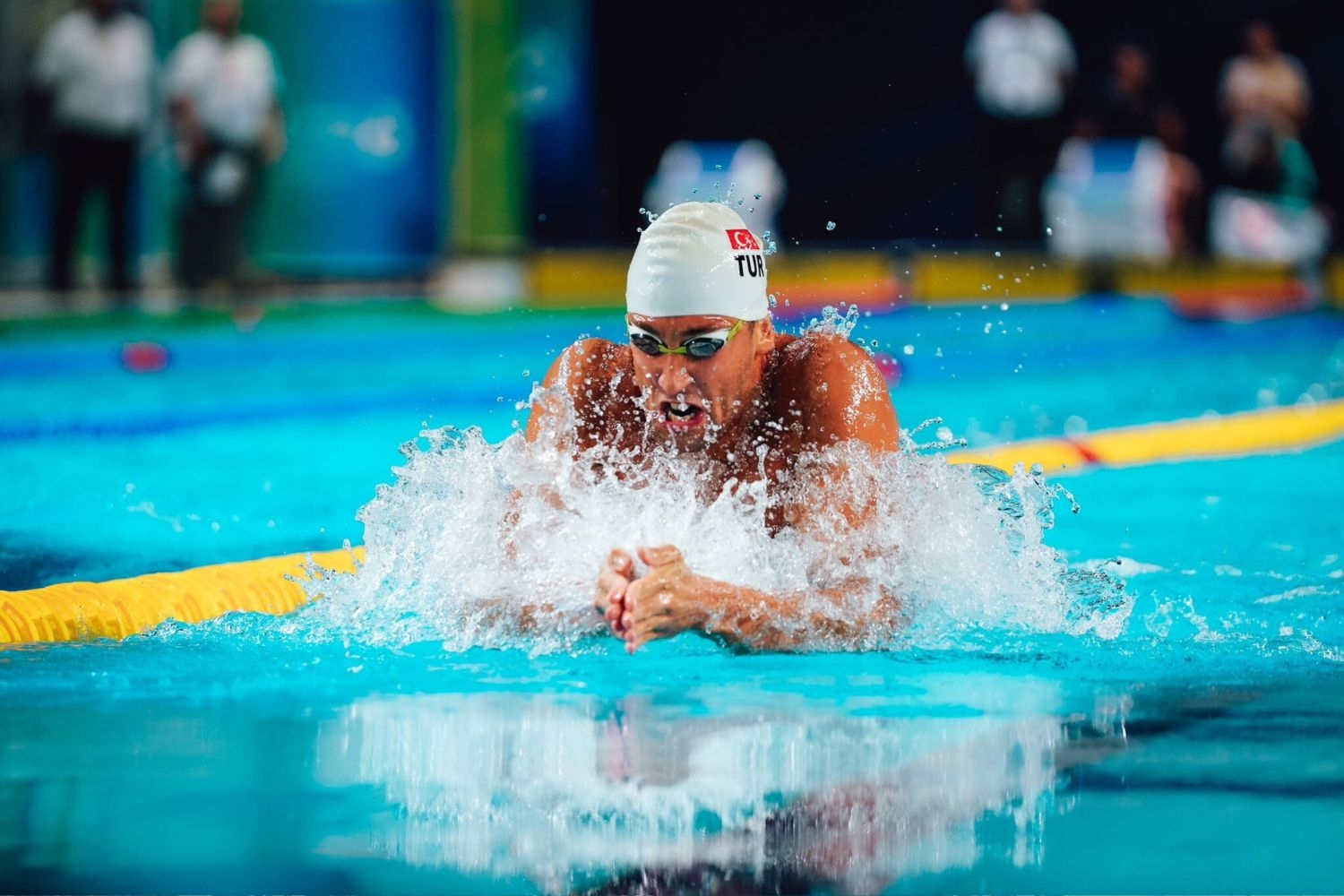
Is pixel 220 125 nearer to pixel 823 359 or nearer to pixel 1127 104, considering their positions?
pixel 1127 104

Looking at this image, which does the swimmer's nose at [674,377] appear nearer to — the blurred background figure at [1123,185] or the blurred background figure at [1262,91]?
the blurred background figure at [1123,185]

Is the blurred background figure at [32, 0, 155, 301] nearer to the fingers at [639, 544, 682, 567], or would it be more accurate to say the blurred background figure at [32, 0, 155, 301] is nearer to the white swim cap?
the white swim cap

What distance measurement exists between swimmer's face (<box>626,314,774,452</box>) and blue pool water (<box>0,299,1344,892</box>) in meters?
0.32

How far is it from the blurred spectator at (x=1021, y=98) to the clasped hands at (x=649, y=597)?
10.5 metres

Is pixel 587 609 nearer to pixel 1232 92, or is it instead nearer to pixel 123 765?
pixel 123 765

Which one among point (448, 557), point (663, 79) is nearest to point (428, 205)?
point (663, 79)

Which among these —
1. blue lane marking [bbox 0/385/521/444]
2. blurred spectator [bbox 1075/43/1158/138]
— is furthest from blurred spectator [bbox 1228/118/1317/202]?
blue lane marking [bbox 0/385/521/444]


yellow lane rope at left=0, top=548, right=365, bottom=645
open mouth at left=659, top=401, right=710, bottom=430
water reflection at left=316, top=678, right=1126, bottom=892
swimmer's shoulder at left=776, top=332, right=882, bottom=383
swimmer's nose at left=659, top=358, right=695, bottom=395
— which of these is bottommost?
water reflection at left=316, top=678, right=1126, bottom=892

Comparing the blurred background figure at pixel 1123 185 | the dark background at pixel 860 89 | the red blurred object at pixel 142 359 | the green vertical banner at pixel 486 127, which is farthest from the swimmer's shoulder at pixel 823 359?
the dark background at pixel 860 89

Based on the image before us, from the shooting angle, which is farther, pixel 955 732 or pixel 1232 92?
pixel 1232 92

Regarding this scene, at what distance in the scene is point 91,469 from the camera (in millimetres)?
6156

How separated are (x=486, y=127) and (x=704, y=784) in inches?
465

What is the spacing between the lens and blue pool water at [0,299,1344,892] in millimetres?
2207

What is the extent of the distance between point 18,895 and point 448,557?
1576mm
